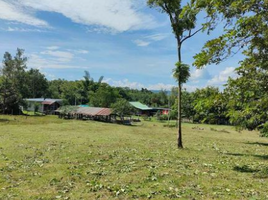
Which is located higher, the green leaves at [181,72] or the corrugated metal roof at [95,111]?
the green leaves at [181,72]

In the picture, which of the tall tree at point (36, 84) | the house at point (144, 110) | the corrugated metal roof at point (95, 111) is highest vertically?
the tall tree at point (36, 84)

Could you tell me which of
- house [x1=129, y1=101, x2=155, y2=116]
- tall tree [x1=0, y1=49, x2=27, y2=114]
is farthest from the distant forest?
house [x1=129, y1=101, x2=155, y2=116]

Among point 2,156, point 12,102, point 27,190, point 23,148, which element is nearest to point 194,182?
point 27,190

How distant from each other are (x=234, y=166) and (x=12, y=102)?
51.5m

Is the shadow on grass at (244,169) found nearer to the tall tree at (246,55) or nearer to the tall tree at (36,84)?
the tall tree at (246,55)

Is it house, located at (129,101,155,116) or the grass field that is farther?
house, located at (129,101,155,116)

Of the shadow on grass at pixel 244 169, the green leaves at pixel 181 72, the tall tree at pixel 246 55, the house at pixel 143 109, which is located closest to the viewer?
the tall tree at pixel 246 55

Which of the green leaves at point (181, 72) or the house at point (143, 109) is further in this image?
the house at point (143, 109)

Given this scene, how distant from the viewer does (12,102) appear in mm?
51000

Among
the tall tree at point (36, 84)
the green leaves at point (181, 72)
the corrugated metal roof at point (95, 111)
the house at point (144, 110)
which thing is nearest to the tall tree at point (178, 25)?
the green leaves at point (181, 72)

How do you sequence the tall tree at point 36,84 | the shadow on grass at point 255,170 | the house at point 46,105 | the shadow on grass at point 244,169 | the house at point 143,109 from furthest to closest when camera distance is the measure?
1. the house at point 143,109
2. the tall tree at point 36,84
3. the house at point 46,105
4. the shadow on grass at point 244,169
5. the shadow on grass at point 255,170

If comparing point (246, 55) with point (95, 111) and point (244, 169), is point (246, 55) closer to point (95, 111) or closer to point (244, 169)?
point (244, 169)

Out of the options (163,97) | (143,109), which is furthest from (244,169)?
(163,97)

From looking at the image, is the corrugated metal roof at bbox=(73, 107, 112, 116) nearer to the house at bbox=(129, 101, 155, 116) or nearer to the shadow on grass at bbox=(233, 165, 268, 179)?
the house at bbox=(129, 101, 155, 116)
